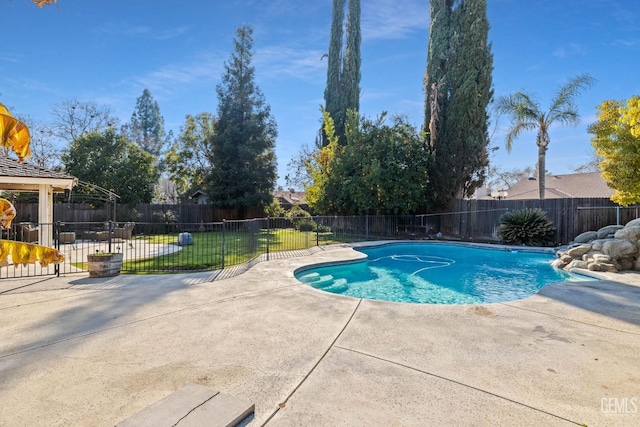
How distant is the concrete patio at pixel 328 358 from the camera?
88.0 inches

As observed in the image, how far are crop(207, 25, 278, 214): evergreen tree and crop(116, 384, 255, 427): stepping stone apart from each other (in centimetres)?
Result: 1953

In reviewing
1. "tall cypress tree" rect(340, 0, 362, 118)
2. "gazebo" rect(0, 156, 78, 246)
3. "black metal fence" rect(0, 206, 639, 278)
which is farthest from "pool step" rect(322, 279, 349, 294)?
"tall cypress tree" rect(340, 0, 362, 118)

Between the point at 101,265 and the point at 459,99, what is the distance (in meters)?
16.9

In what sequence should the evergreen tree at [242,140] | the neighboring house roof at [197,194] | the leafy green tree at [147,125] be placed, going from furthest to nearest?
the leafy green tree at [147,125]
the neighboring house roof at [197,194]
the evergreen tree at [242,140]

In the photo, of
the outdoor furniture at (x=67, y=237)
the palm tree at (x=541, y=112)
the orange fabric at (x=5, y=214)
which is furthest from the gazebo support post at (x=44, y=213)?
the palm tree at (x=541, y=112)

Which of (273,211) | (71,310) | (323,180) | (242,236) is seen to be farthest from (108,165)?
(71,310)

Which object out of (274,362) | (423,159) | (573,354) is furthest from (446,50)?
(274,362)

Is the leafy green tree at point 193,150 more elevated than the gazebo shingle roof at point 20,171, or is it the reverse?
the leafy green tree at point 193,150

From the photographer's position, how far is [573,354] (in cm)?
310

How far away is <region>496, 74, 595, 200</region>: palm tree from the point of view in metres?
15.2

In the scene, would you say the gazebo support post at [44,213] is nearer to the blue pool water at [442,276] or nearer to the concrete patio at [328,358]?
the concrete patio at [328,358]

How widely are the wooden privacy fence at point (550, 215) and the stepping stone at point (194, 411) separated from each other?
14.9 metres

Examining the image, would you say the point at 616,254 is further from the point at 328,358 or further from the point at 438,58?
the point at 438,58

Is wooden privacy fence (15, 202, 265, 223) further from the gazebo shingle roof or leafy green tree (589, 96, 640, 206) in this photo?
leafy green tree (589, 96, 640, 206)
